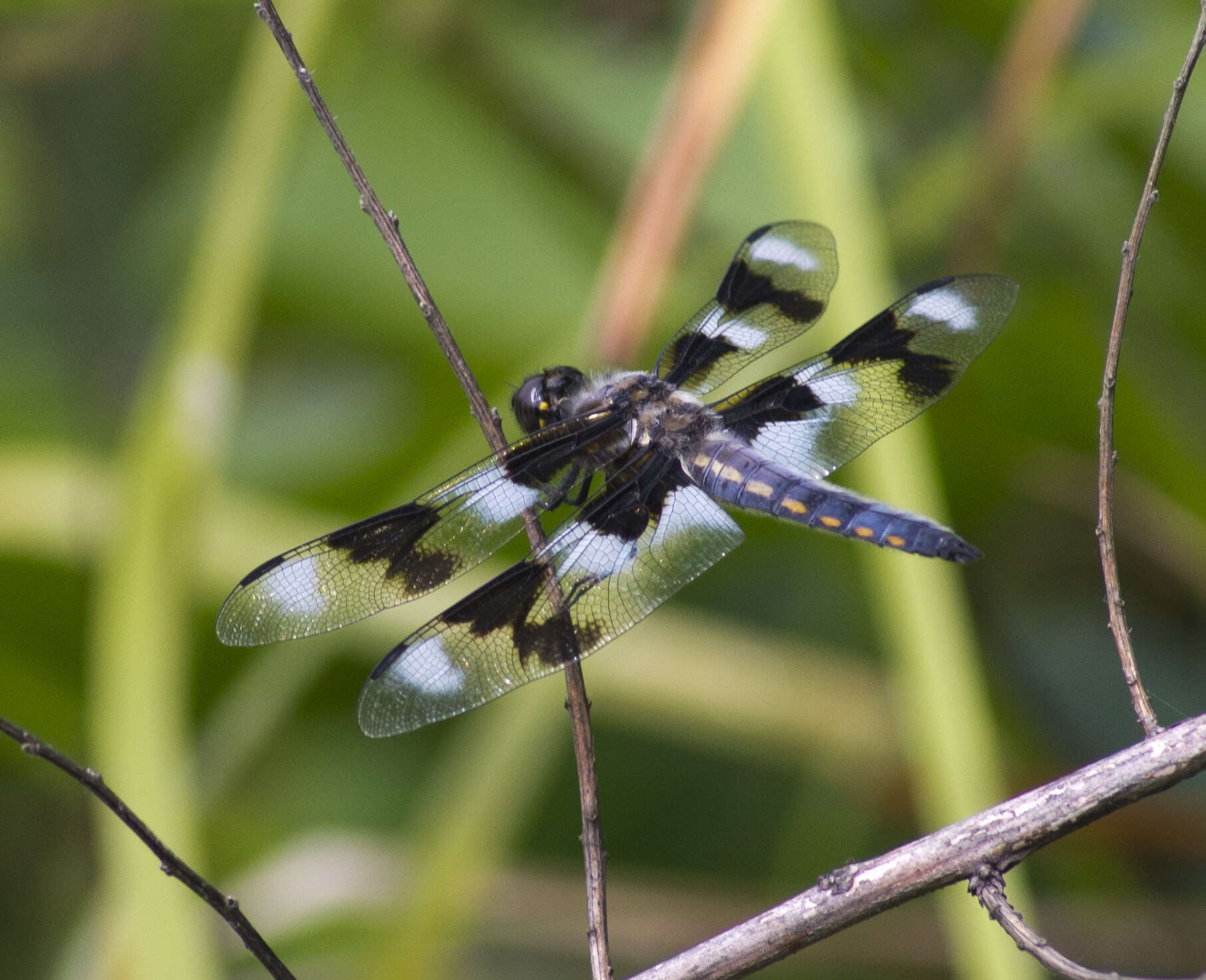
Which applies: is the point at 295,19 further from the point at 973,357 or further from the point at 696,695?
the point at 696,695

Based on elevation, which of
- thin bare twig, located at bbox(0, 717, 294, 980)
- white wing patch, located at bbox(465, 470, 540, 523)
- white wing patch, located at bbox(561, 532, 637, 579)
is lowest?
thin bare twig, located at bbox(0, 717, 294, 980)

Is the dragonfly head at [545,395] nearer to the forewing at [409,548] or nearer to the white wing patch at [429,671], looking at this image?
the forewing at [409,548]

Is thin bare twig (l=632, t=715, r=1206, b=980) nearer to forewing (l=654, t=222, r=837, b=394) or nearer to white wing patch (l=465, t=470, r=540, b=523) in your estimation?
white wing patch (l=465, t=470, r=540, b=523)

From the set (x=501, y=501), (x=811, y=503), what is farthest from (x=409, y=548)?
(x=811, y=503)

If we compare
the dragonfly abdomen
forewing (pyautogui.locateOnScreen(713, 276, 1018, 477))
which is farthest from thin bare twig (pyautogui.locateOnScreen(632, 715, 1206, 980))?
forewing (pyautogui.locateOnScreen(713, 276, 1018, 477))

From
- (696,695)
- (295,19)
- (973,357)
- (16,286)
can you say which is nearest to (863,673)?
(696,695)

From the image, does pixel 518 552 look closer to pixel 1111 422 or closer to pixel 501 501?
pixel 501 501

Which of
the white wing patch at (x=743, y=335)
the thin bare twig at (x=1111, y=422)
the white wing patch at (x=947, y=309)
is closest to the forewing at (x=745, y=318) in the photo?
the white wing patch at (x=743, y=335)
